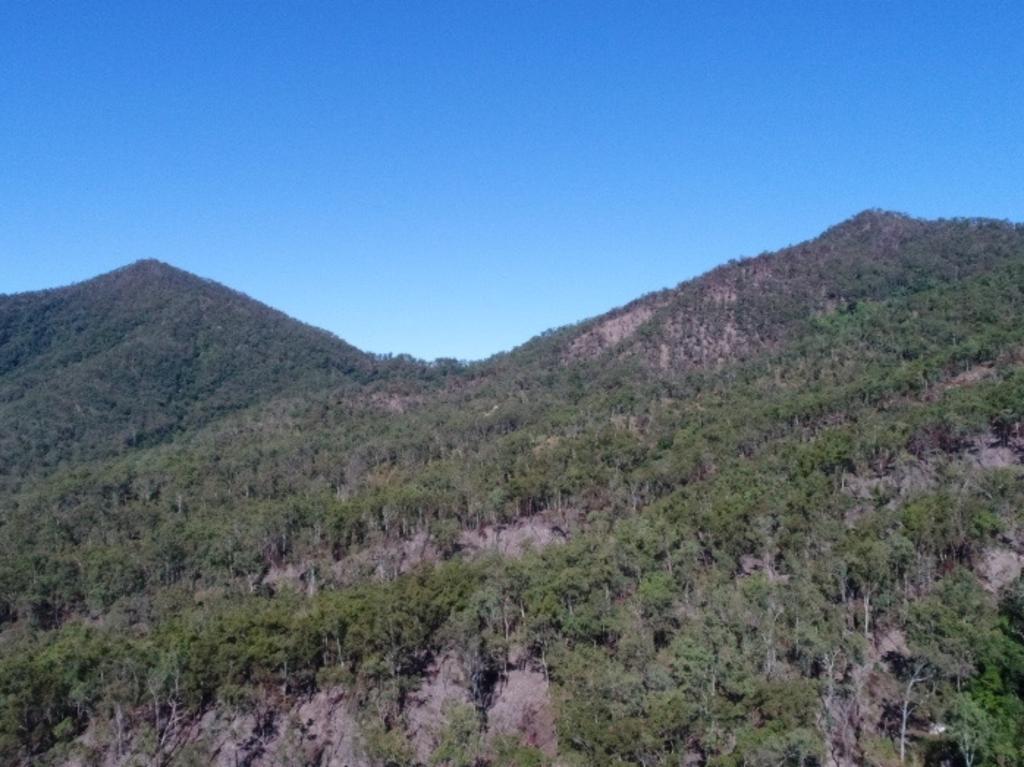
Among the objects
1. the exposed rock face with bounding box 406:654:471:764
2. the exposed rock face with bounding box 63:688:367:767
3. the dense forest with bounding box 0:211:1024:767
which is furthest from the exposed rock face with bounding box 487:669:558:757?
the exposed rock face with bounding box 63:688:367:767

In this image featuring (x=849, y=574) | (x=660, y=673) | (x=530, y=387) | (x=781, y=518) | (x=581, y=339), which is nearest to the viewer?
(x=660, y=673)

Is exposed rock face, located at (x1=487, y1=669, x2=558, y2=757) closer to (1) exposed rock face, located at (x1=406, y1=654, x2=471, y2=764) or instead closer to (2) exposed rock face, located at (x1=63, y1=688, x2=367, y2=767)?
(1) exposed rock face, located at (x1=406, y1=654, x2=471, y2=764)

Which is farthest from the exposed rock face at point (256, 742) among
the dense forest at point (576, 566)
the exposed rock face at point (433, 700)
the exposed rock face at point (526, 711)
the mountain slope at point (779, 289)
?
the mountain slope at point (779, 289)

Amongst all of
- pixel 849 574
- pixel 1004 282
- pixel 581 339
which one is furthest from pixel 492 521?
pixel 1004 282

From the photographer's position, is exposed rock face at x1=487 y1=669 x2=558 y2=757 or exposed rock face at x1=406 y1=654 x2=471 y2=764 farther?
exposed rock face at x1=487 y1=669 x2=558 y2=757

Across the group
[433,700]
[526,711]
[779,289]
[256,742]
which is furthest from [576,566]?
[779,289]

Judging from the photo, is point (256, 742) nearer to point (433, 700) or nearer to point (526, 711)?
point (433, 700)

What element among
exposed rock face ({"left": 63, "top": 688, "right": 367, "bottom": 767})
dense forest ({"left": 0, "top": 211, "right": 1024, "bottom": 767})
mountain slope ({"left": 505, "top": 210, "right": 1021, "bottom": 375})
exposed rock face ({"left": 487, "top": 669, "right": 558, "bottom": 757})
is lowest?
exposed rock face ({"left": 487, "top": 669, "right": 558, "bottom": 757})

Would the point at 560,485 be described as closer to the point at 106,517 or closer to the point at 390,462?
the point at 390,462
